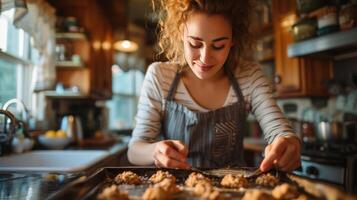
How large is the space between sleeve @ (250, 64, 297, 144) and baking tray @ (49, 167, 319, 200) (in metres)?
0.19

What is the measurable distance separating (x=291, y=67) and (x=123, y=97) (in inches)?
119

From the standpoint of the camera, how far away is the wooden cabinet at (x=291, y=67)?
2553mm

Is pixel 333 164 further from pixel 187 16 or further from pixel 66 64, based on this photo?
pixel 66 64

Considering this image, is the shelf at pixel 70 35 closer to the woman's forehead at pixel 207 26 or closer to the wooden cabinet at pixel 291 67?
the wooden cabinet at pixel 291 67

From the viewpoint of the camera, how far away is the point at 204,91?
1.14 meters

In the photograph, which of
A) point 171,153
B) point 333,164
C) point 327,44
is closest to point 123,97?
point 327,44

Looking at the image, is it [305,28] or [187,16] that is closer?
[187,16]

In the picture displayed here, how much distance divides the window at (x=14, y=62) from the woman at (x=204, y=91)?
1143 mm

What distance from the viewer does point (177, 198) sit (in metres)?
0.60

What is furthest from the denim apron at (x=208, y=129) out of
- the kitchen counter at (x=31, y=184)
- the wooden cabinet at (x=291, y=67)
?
the wooden cabinet at (x=291, y=67)

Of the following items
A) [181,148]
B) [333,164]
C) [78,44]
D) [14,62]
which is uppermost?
[78,44]

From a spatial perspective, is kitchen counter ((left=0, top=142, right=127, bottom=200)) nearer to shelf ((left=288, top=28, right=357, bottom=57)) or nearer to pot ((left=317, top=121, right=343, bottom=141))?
shelf ((left=288, top=28, right=357, bottom=57))

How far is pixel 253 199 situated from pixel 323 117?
230 centimetres

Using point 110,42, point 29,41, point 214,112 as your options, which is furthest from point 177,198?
point 110,42
